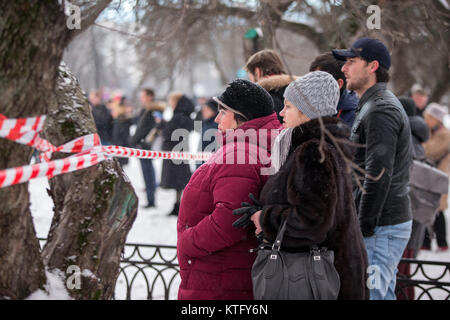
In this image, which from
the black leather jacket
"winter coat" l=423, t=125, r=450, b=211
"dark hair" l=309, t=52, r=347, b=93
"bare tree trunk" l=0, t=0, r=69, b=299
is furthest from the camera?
"winter coat" l=423, t=125, r=450, b=211

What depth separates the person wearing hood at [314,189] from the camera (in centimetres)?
215

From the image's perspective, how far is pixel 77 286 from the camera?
2.48 m

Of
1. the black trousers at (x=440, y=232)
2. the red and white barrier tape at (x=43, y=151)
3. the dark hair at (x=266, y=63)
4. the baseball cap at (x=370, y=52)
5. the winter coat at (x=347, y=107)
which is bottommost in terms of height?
the black trousers at (x=440, y=232)

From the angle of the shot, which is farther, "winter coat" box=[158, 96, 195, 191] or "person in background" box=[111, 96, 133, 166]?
"person in background" box=[111, 96, 133, 166]

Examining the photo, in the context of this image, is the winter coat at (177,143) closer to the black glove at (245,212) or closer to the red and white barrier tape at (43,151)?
the red and white barrier tape at (43,151)

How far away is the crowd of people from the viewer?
220 cm

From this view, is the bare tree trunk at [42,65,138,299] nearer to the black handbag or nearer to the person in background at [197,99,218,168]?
the black handbag

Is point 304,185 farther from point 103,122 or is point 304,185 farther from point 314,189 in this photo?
point 103,122

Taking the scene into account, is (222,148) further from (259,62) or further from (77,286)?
(259,62)

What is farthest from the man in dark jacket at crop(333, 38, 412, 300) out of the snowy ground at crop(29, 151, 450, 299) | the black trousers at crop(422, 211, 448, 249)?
the black trousers at crop(422, 211, 448, 249)

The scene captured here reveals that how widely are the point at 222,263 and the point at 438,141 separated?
5.55 metres

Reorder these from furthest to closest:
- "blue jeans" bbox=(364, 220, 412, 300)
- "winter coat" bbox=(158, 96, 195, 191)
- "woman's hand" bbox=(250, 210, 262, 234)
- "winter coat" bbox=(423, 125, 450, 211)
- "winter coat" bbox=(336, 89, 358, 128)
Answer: "winter coat" bbox=(158, 96, 195, 191)
"winter coat" bbox=(423, 125, 450, 211)
"winter coat" bbox=(336, 89, 358, 128)
"blue jeans" bbox=(364, 220, 412, 300)
"woman's hand" bbox=(250, 210, 262, 234)

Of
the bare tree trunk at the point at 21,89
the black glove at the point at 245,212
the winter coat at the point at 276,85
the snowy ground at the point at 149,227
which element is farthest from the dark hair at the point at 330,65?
the snowy ground at the point at 149,227

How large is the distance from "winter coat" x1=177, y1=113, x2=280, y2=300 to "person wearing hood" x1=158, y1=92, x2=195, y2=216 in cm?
509
